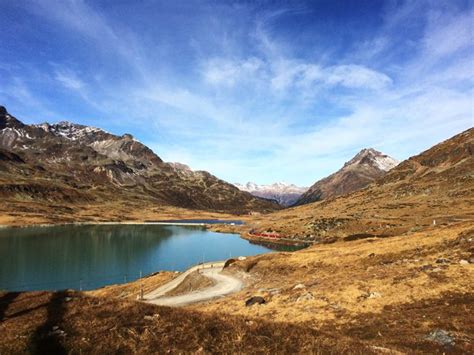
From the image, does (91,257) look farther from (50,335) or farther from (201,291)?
(50,335)

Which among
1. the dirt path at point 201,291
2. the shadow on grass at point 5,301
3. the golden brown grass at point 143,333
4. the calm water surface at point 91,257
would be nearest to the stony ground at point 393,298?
the dirt path at point 201,291

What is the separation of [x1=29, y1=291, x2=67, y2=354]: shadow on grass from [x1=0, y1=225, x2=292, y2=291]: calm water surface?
201 ft

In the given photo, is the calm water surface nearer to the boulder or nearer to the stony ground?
the stony ground

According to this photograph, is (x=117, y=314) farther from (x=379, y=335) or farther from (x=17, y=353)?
(x=379, y=335)

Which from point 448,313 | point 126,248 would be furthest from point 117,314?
point 126,248

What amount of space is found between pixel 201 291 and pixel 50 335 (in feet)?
119

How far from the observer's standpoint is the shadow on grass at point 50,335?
13326 millimetres

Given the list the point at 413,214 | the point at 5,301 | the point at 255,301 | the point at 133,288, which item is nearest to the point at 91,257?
the point at 133,288

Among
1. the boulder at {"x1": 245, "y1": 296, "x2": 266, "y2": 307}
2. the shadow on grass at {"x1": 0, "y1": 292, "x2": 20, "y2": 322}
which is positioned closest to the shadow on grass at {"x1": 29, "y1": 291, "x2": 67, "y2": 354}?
the shadow on grass at {"x1": 0, "y1": 292, "x2": 20, "y2": 322}

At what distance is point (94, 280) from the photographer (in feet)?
264

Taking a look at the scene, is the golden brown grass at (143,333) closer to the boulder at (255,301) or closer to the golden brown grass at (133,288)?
the boulder at (255,301)

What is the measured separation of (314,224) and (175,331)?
139990 mm

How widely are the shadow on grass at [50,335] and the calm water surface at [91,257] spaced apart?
61.2 meters

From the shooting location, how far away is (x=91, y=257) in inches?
4380
